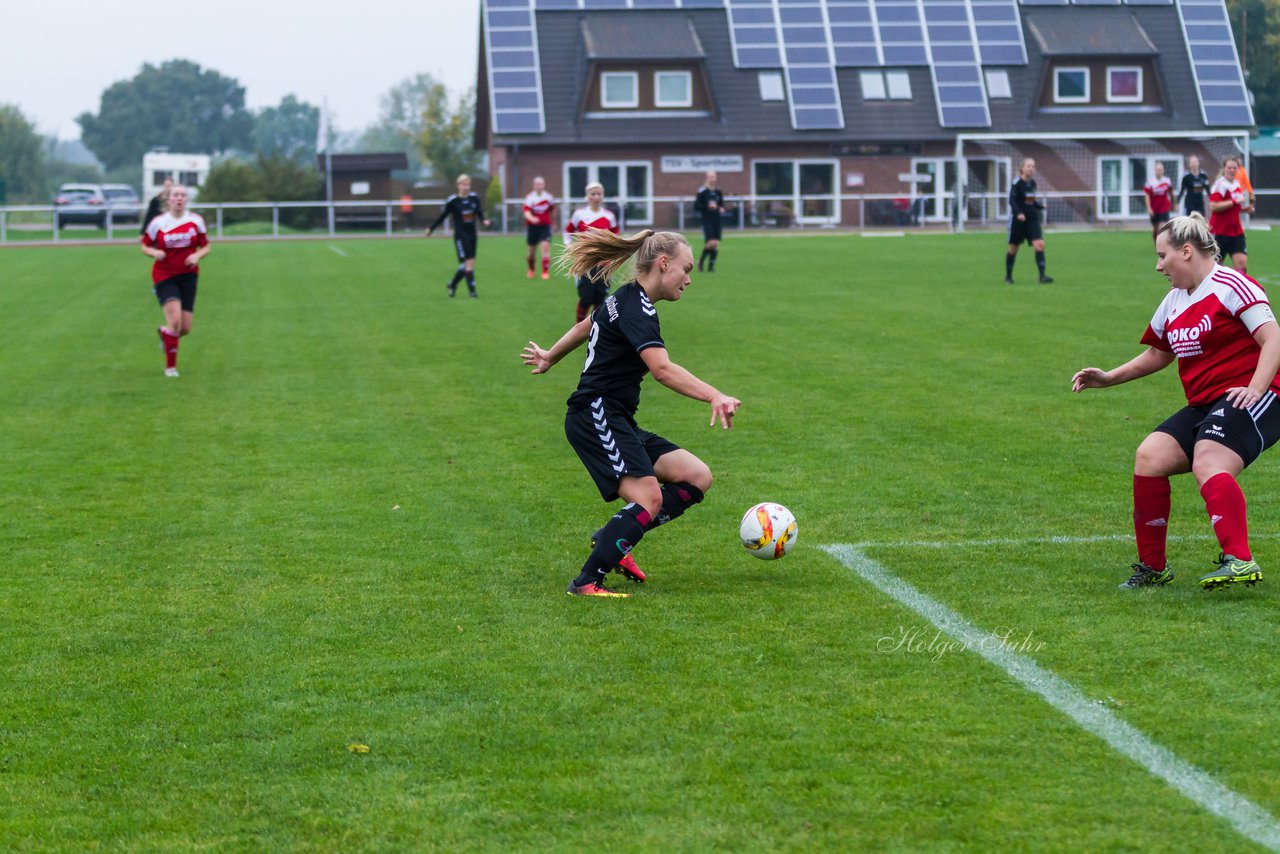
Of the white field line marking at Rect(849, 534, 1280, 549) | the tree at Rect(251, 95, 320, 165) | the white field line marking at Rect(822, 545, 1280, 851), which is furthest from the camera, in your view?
the tree at Rect(251, 95, 320, 165)

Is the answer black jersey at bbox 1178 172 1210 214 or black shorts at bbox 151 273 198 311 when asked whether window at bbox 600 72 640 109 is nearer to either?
black jersey at bbox 1178 172 1210 214

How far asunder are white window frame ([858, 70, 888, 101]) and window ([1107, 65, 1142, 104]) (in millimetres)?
8407

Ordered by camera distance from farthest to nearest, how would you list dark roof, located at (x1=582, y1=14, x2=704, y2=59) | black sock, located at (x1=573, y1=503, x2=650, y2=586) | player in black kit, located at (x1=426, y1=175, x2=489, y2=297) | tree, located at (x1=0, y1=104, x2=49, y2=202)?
tree, located at (x1=0, y1=104, x2=49, y2=202) < dark roof, located at (x1=582, y1=14, x2=704, y2=59) < player in black kit, located at (x1=426, y1=175, x2=489, y2=297) < black sock, located at (x1=573, y1=503, x2=650, y2=586)

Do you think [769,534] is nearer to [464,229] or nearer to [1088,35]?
[464,229]

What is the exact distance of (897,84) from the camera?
54.7 meters

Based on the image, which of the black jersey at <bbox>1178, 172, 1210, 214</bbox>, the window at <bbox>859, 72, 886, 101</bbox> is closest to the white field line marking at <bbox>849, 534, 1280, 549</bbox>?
the black jersey at <bbox>1178, 172, 1210, 214</bbox>

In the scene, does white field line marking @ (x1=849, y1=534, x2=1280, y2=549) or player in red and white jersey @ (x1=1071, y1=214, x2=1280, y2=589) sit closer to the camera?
player in red and white jersey @ (x1=1071, y1=214, x2=1280, y2=589)

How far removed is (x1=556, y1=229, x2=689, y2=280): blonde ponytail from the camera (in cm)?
664

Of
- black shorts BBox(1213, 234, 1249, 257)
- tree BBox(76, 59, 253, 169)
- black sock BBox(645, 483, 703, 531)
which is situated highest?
tree BBox(76, 59, 253, 169)

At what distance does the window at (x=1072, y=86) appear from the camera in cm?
5562

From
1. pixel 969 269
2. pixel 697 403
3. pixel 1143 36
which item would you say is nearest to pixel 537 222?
pixel 969 269

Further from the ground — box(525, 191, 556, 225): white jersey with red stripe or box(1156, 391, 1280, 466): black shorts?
Result: box(525, 191, 556, 225): white jersey with red stripe
